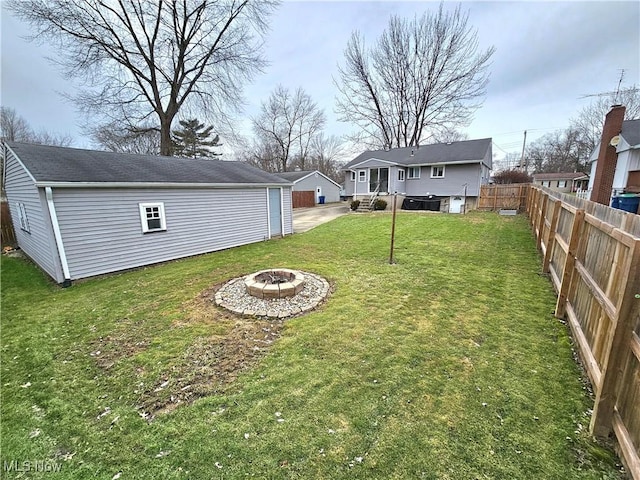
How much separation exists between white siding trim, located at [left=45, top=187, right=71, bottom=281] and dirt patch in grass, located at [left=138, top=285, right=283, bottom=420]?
4.22 meters

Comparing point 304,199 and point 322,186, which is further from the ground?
point 322,186

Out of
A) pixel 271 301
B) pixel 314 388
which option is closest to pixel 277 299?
pixel 271 301

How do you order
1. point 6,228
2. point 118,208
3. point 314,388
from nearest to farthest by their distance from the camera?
point 314,388 → point 118,208 → point 6,228

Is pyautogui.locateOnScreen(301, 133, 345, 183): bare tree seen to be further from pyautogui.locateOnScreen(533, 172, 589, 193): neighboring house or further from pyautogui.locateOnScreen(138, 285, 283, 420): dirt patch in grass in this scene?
pyautogui.locateOnScreen(138, 285, 283, 420): dirt patch in grass

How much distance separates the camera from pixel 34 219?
725cm

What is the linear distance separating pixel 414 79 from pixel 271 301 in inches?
1044

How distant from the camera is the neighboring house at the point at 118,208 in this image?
20.7 ft

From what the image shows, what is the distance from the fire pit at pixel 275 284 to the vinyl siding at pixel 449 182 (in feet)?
54.7

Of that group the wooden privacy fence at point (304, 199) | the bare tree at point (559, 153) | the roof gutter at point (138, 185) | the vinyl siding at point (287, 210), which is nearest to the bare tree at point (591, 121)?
the bare tree at point (559, 153)

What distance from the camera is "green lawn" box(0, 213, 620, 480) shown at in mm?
Result: 2025

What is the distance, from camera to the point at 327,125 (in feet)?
117

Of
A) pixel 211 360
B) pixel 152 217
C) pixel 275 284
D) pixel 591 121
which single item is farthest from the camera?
pixel 591 121

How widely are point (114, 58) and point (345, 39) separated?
17869 mm

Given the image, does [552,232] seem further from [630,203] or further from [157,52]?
[157,52]
